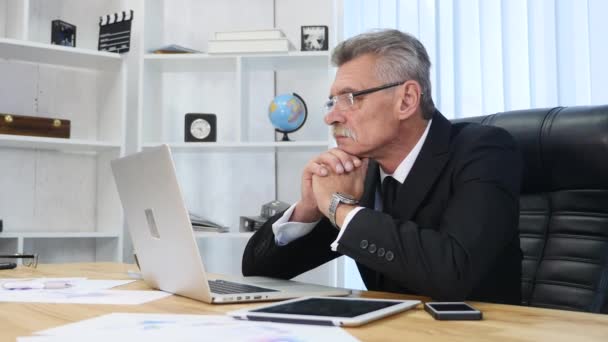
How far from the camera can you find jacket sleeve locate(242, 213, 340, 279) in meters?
1.54

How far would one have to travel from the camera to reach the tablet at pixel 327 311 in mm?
816

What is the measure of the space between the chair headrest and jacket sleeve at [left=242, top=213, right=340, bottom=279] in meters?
0.53

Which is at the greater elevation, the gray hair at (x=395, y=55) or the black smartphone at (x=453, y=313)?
the gray hair at (x=395, y=55)

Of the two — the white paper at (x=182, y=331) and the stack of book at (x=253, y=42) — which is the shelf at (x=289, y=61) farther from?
the white paper at (x=182, y=331)

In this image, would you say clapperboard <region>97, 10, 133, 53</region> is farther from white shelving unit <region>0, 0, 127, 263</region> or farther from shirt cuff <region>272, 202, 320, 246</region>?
Result: shirt cuff <region>272, 202, 320, 246</region>

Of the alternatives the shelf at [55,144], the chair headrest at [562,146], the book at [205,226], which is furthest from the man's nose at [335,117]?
the shelf at [55,144]

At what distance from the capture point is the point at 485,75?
2.56 m

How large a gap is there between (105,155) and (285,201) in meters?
0.93

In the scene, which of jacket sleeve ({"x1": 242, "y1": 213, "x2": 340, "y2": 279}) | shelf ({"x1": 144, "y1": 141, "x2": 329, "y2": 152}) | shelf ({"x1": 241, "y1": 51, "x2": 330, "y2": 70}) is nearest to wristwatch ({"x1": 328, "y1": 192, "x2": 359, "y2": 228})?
jacket sleeve ({"x1": 242, "y1": 213, "x2": 340, "y2": 279})

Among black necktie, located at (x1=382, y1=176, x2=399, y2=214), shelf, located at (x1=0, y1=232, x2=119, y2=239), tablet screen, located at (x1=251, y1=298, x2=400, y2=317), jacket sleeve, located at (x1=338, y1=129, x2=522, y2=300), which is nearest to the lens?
tablet screen, located at (x1=251, y1=298, x2=400, y2=317)

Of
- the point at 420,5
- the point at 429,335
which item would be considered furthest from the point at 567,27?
the point at 429,335

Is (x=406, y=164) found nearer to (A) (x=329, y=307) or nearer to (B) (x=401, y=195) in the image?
(B) (x=401, y=195)

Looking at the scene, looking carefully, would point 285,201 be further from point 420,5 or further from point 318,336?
point 318,336

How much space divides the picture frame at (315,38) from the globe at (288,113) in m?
0.25
